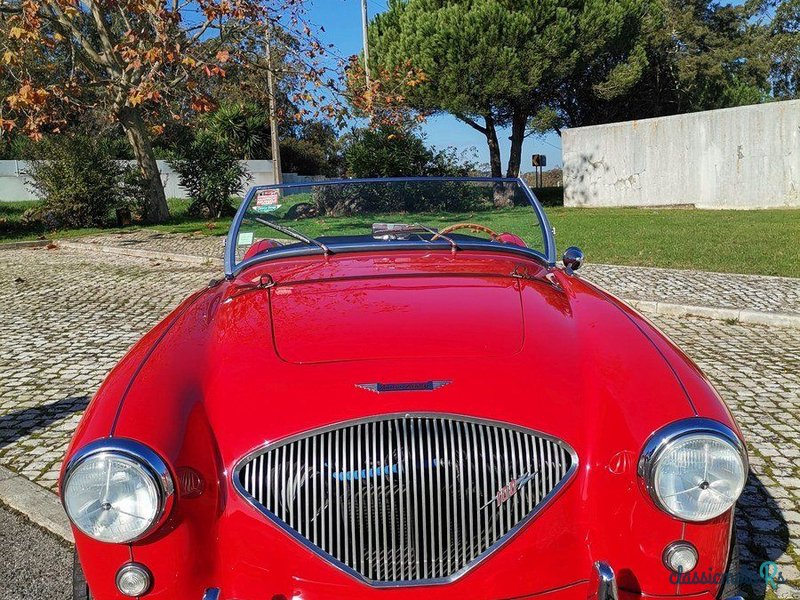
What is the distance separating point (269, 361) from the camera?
2.12 m

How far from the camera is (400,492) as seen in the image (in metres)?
1.80

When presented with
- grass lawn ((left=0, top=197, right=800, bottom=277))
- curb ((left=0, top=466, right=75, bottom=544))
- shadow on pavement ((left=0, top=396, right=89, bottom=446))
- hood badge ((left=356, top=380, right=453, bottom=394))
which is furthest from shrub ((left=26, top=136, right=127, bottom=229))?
hood badge ((left=356, top=380, right=453, bottom=394))

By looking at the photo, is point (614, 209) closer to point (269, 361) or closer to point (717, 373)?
point (717, 373)

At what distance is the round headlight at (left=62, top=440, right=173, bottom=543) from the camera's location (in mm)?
1786

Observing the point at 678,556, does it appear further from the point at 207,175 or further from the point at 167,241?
the point at 207,175

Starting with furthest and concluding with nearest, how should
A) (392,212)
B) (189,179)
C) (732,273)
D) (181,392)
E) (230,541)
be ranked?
(189,179) < (732,273) < (392,212) < (181,392) < (230,541)

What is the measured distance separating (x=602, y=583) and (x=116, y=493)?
1.23 meters

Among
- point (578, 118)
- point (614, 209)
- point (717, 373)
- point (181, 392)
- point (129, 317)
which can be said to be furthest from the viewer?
point (578, 118)

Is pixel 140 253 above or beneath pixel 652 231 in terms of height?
above

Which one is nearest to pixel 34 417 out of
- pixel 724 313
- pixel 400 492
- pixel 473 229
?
pixel 473 229

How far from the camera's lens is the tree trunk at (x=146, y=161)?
18266mm

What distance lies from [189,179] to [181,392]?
20.1 metres

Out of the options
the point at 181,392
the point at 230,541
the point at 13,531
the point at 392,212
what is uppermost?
the point at 392,212

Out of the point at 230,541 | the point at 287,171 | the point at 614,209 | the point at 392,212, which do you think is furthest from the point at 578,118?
the point at 230,541
